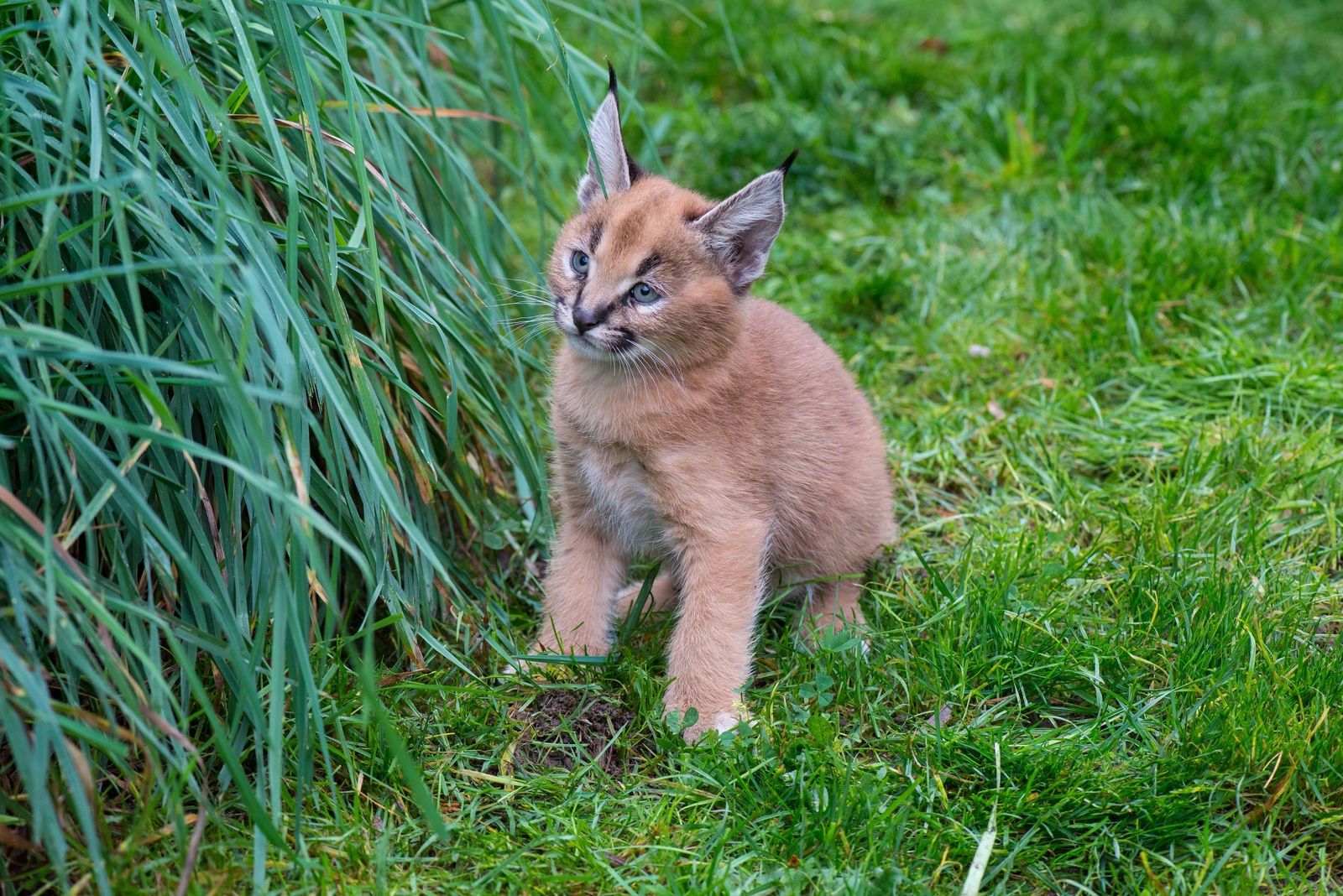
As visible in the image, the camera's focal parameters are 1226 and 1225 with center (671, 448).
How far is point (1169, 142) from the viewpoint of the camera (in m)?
6.20

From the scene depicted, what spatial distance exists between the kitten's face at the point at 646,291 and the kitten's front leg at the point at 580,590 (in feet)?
2.11

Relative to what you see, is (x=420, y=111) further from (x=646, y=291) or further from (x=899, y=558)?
(x=899, y=558)

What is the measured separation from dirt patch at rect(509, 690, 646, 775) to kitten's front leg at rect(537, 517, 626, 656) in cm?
22

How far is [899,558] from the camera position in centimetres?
432

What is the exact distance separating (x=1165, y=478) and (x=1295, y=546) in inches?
22.0

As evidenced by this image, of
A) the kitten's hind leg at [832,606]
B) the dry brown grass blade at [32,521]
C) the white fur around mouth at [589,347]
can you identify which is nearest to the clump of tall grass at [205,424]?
the dry brown grass blade at [32,521]

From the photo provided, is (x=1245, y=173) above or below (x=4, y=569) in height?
below

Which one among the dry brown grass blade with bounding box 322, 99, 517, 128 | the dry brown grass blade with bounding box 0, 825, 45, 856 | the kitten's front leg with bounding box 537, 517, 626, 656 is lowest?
the kitten's front leg with bounding box 537, 517, 626, 656

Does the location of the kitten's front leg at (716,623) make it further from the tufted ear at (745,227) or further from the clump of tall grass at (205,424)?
the tufted ear at (745,227)

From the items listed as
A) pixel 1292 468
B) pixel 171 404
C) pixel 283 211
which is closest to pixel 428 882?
pixel 171 404

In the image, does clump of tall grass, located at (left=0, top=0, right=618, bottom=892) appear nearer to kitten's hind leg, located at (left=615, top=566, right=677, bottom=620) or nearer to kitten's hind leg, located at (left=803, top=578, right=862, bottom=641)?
kitten's hind leg, located at (left=615, top=566, right=677, bottom=620)

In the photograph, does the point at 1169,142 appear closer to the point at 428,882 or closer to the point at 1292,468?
the point at 1292,468

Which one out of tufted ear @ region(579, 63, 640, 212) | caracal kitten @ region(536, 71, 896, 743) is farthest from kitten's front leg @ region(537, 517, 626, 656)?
tufted ear @ region(579, 63, 640, 212)

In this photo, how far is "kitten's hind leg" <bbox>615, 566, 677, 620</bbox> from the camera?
13.6 ft
